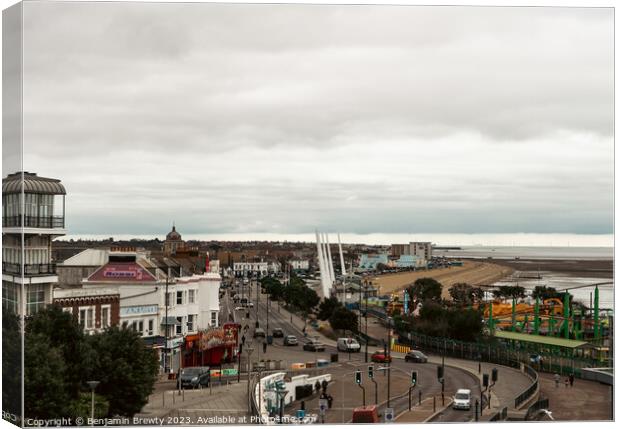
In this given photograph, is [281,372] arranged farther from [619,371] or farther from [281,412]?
[619,371]

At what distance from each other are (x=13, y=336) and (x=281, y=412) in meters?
9.21

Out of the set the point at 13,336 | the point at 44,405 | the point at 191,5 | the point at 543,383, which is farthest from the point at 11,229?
the point at 543,383

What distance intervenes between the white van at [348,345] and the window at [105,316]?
1304cm

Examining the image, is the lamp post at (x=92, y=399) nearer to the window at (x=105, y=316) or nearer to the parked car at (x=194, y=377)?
the window at (x=105, y=316)

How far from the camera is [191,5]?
95.6ft

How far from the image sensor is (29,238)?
29172 millimetres

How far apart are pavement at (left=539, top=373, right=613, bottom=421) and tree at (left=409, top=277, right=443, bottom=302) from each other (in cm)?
4517

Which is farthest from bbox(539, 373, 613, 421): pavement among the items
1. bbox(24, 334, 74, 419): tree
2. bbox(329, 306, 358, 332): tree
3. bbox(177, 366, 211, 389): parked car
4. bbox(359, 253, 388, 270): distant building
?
bbox(359, 253, 388, 270): distant building

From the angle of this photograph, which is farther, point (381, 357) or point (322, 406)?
point (381, 357)

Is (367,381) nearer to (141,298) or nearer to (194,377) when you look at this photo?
(194,377)

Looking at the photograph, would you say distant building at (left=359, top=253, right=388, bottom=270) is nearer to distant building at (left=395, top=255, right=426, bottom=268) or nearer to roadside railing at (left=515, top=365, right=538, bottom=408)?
distant building at (left=395, top=255, right=426, bottom=268)

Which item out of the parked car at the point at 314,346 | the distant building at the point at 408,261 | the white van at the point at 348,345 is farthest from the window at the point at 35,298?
the distant building at the point at 408,261

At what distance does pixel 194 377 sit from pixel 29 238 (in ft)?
30.9

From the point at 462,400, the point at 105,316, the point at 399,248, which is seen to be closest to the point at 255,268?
the point at 399,248
